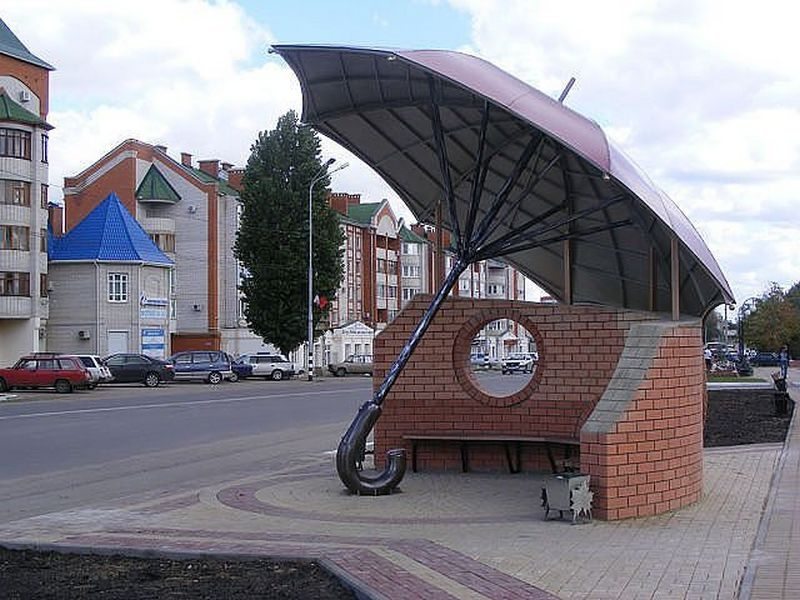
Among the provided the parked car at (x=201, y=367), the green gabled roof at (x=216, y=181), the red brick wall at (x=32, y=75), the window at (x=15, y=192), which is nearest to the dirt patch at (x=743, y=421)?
the parked car at (x=201, y=367)

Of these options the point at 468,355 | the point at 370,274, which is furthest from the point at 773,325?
the point at 468,355

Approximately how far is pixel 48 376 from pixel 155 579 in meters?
38.6

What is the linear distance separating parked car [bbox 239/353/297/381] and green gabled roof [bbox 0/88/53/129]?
16604 mm

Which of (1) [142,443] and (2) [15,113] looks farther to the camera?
(2) [15,113]

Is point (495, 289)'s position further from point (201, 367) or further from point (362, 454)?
point (362, 454)

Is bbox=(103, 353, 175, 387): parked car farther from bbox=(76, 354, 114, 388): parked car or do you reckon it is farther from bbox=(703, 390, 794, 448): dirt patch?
bbox=(703, 390, 794, 448): dirt patch

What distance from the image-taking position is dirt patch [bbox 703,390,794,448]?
2183 cm

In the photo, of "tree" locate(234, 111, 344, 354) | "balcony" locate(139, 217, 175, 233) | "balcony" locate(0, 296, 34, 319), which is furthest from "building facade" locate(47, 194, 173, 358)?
"balcony" locate(139, 217, 175, 233)

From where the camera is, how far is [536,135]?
1430cm

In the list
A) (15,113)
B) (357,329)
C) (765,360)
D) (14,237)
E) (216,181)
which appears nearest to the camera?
(15,113)

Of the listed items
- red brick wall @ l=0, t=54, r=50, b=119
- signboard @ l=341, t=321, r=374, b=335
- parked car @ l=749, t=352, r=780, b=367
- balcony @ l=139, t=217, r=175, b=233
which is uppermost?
red brick wall @ l=0, t=54, r=50, b=119

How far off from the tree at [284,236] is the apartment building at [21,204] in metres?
11.1

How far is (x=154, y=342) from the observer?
6606 centimetres

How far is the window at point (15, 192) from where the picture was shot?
55.7 meters
